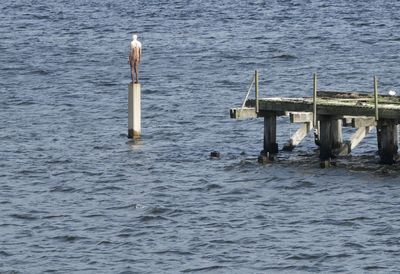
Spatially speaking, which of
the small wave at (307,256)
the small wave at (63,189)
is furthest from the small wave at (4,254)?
the small wave at (63,189)

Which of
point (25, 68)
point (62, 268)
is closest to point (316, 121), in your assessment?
point (62, 268)

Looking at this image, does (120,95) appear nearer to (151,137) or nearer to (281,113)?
(151,137)

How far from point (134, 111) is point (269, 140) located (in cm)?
534

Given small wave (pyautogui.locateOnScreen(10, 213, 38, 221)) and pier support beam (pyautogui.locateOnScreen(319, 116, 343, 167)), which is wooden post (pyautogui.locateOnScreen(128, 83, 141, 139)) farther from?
small wave (pyautogui.locateOnScreen(10, 213, 38, 221))

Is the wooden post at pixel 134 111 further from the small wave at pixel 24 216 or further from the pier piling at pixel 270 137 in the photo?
the small wave at pixel 24 216

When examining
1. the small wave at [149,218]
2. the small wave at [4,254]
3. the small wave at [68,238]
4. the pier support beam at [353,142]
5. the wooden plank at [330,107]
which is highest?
the wooden plank at [330,107]

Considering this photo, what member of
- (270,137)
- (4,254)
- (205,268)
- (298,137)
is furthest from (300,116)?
(4,254)

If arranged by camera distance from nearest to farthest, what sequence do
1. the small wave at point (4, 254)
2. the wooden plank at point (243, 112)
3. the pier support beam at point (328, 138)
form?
the small wave at point (4, 254), the pier support beam at point (328, 138), the wooden plank at point (243, 112)

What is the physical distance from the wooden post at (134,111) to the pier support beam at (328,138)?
693cm

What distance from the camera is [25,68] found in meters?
72.9

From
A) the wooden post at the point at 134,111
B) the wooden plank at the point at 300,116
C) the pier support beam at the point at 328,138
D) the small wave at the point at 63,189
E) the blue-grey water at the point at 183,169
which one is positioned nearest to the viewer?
the blue-grey water at the point at 183,169

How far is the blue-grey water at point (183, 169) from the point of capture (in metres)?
36.0

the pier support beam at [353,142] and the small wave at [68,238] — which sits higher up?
the pier support beam at [353,142]

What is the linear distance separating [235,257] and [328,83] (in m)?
31.5
